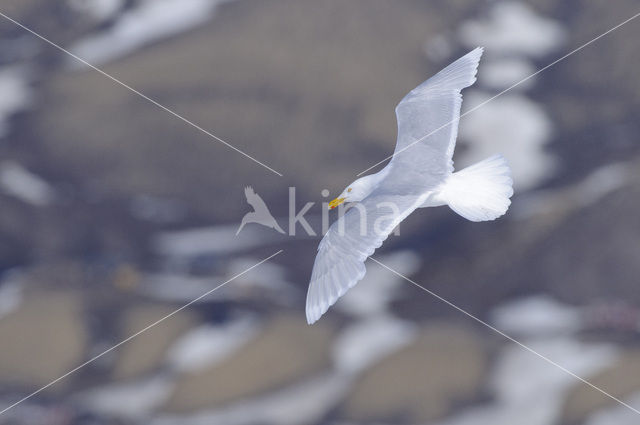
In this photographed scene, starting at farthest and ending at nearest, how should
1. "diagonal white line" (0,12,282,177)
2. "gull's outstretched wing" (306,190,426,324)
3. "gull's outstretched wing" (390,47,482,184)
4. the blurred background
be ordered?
"diagonal white line" (0,12,282,177) → the blurred background → "gull's outstretched wing" (390,47,482,184) → "gull's outstretched wing" (306,190,426,324)

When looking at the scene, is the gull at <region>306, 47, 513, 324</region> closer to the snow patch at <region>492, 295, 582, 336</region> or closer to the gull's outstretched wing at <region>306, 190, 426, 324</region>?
the gull's outstretched wing at <region>306, 190, 426, 324</region>

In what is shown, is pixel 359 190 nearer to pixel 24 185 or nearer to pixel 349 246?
pixel 349 246

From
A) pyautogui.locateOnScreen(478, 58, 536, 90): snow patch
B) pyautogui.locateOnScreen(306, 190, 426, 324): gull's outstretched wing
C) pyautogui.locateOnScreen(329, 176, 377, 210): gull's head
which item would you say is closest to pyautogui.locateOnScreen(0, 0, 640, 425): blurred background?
pyautogui.locateOnScreen(478, 58, 536, 90): snow patch

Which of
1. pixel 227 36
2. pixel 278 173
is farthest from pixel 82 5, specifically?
pixel 278 173

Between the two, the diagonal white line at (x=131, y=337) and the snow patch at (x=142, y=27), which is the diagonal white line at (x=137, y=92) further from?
the diagonal white line at (x=131, y=337)

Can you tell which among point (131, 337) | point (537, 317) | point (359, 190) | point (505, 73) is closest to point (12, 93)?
point (131, 337)

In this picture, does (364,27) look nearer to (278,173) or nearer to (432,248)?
(278,173)

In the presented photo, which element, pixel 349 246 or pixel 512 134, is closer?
pixel 349 246

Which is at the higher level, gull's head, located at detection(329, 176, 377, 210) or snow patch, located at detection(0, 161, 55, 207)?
snow patch, located at detection(0, 161, 55, 207)
